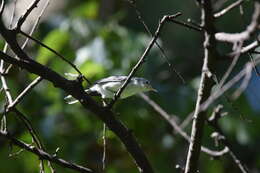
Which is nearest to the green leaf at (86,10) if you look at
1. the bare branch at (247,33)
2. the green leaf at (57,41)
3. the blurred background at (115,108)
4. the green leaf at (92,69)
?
the blurred background at (115,108)

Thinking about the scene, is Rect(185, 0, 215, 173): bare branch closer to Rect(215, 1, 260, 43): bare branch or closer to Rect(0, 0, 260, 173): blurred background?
Rect(215, 1, 260, 43): bare branch

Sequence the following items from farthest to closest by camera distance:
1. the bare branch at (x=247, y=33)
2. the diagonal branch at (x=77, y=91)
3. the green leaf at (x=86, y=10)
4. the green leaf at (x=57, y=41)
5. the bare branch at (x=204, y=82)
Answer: the green leaf at (x=86, y=10)
the green leaf at (x=57, y=41)
the diagonal branch at (x=77, y=91)
the bare branch at (x=204, y=82)
the bare branch at (x=247, y=33)

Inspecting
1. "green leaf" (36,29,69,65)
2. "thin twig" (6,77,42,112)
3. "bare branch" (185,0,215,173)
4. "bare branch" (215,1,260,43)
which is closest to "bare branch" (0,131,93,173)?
"thin twig" (6,77,42,112)

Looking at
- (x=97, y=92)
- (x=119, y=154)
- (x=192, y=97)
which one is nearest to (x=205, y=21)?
(x=97, y=92)

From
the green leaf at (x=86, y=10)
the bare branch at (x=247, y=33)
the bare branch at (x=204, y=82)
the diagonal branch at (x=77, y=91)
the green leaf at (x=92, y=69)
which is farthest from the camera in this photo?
the green leaf at (x=86, y=10)

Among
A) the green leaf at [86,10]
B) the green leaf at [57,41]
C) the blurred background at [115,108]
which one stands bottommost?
the blurred background at [115,108]

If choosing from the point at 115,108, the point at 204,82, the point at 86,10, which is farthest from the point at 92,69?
the point at 204,82

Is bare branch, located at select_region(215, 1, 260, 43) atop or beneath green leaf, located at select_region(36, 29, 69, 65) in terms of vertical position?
beneath

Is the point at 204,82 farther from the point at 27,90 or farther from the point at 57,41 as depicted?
the point at 57,41

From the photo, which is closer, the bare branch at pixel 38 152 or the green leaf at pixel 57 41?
the bare branch at pixel 38 152

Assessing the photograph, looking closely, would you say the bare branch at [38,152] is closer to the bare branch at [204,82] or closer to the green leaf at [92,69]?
the bare branch at [204,82]

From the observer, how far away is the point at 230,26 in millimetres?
3396

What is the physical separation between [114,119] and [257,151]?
170cm

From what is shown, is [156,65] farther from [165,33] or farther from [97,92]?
[165,33]
